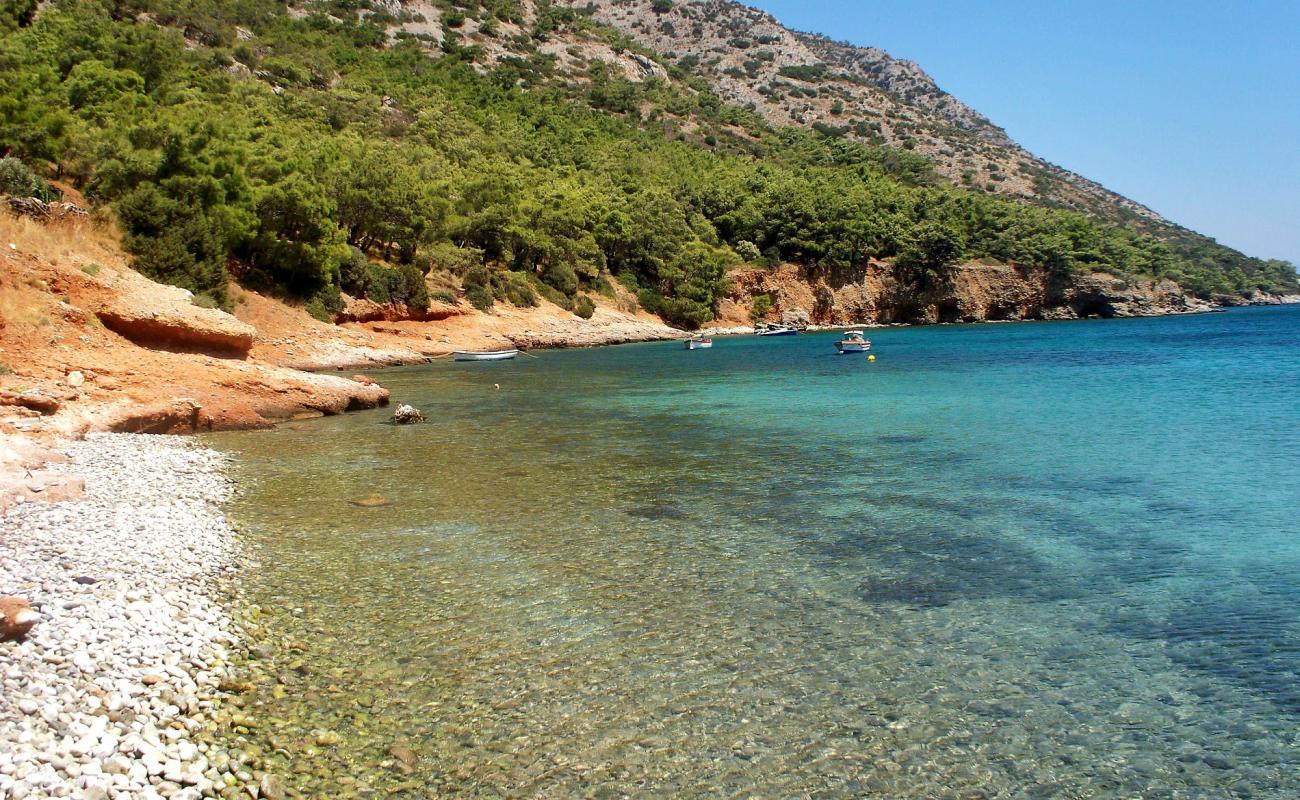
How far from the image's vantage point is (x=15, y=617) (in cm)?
643

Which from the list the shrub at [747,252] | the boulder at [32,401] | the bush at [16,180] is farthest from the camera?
the shrub at [747,252]

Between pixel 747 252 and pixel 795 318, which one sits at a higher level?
pixel 747 252

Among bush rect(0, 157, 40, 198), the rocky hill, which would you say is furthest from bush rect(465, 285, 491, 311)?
the rocky hill

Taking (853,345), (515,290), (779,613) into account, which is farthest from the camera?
(515,290)

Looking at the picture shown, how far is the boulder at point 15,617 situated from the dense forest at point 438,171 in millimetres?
29679

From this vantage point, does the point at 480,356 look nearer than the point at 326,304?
No

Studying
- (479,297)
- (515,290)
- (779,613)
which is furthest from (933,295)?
(779,613)

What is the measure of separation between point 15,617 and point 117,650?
2.55 feet

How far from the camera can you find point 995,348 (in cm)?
5372

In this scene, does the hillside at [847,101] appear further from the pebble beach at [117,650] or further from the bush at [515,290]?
the pebble beach at [117,650]

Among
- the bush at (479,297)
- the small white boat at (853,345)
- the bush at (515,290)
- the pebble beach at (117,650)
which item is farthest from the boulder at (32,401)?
the bush at (515,290)

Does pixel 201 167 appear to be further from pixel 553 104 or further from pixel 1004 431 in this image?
pixel 553 104

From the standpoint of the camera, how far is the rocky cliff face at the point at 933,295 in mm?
83688

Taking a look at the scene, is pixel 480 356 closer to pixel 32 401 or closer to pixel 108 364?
pixel 108 364
